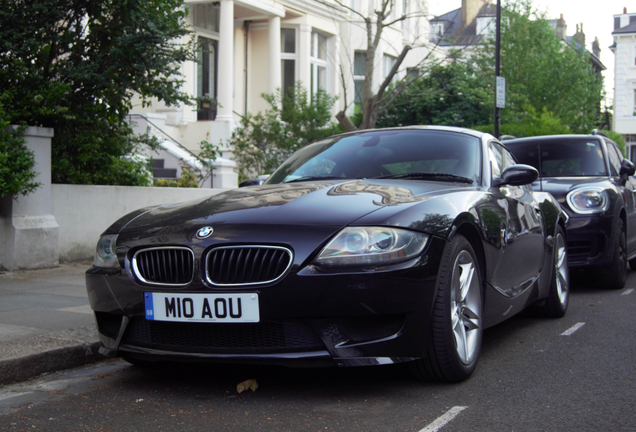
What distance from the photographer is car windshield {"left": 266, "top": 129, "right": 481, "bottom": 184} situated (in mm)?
5145

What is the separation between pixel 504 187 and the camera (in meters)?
5.51

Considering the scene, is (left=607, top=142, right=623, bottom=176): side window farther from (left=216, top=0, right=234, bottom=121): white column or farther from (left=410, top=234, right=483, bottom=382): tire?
(left=216, top=0, right=234, bottom=121): white column

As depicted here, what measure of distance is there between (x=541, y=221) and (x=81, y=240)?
6257 mm

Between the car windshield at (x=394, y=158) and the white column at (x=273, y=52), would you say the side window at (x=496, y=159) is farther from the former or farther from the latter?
the white column at (x=273, y=52)

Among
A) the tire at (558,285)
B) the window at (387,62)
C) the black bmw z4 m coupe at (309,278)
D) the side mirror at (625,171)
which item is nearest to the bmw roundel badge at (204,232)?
the black bmw z4 m coupe at (309,278)

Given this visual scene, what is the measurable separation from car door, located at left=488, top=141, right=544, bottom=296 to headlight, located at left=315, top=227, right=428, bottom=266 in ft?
3.95

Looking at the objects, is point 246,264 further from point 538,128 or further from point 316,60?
point 316,60

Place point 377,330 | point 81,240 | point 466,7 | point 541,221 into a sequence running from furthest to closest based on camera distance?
point 466,7
point 81,240
point 541,221
point 377,330

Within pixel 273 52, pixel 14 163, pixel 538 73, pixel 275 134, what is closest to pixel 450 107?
pixel 538 73

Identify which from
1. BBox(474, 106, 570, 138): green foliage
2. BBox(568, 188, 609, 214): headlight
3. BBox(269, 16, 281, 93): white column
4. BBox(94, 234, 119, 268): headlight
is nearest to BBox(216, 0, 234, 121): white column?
BBox(269, 16, 281, 93): white column

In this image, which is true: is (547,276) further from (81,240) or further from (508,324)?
(81,240)

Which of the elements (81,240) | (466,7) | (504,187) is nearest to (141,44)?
(81,240)

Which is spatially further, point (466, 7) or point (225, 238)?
point (466, 7)

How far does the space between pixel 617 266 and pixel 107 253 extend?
19.5ft
